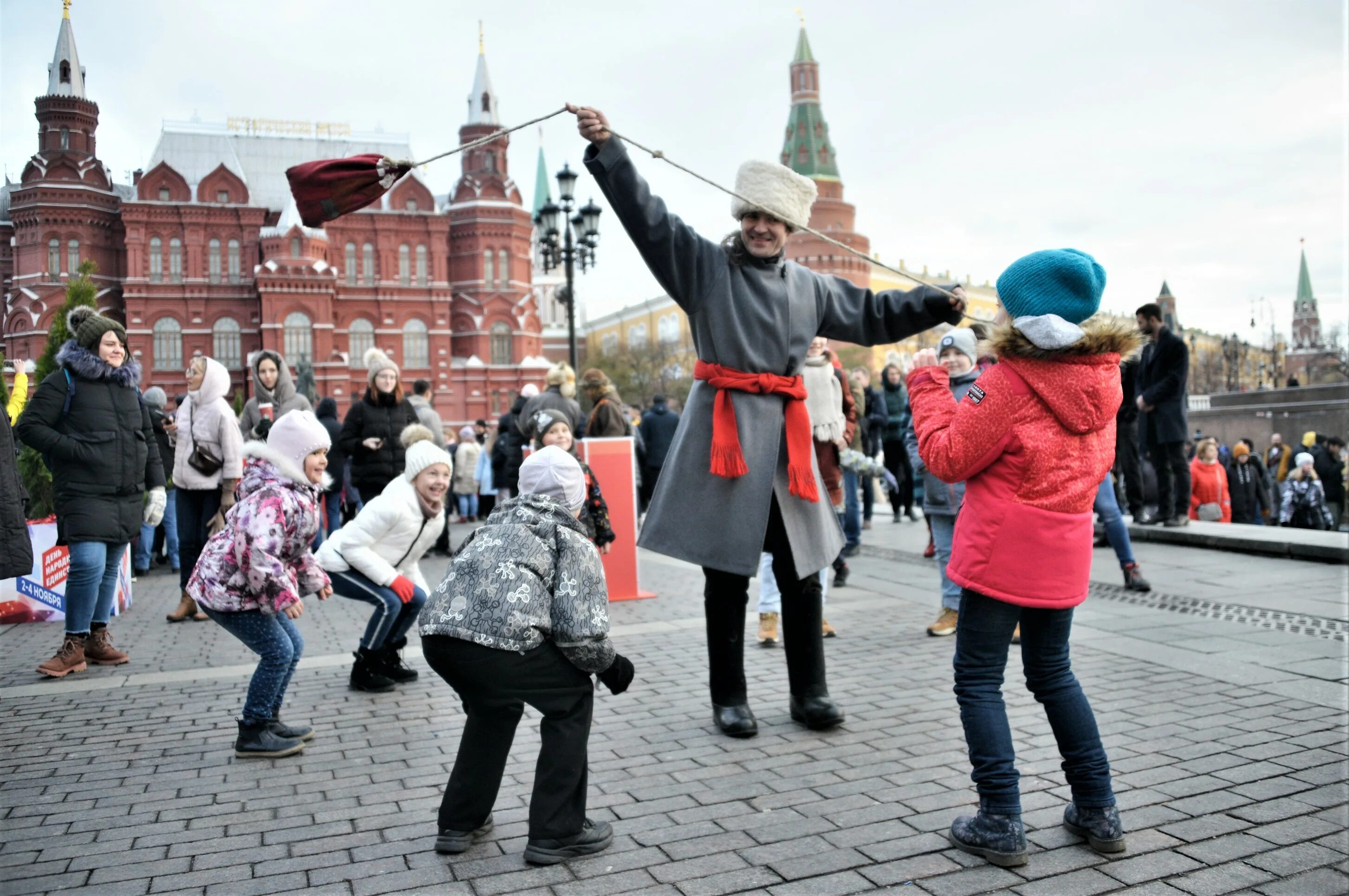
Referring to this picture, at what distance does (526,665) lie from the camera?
3316mm

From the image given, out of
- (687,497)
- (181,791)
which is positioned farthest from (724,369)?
(181,791)

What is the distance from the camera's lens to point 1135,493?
10.6 meters

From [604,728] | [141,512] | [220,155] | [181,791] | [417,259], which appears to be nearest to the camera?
[181,791]

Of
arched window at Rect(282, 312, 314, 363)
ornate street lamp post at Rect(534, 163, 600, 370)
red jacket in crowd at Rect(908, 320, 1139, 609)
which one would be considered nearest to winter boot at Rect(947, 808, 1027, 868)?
red jacket in crowd at Rect(908, 320, 1139, 609)

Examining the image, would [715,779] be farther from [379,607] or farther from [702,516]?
[379,607]

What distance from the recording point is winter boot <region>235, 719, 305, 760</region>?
4.38 m

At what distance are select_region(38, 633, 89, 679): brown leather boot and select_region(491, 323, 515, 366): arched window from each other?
198 feet

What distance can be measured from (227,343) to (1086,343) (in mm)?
61160

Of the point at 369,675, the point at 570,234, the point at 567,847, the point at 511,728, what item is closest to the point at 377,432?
the point at 369,675

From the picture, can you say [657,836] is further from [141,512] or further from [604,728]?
[141,512]

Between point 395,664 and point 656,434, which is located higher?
point 656,434

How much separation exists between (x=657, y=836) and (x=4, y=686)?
14.2 feet

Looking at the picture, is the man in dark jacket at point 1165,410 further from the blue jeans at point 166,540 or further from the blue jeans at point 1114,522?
the blue jeans at point 166,540

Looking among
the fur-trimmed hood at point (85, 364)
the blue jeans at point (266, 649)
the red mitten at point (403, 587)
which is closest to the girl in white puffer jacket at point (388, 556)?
the red mitten at point (403, 587)
